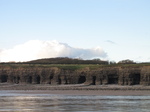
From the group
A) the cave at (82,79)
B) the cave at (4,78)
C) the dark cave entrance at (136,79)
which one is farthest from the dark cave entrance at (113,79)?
the cave at (4,78)

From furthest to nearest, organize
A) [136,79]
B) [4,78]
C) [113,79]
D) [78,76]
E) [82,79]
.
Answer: [4,78] < [82,79] < [78,76] < [113,79] < [136,79]

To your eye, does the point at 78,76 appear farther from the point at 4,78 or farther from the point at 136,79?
the point at 4,78

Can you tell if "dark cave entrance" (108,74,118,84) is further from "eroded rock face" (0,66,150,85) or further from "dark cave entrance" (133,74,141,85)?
"dark cave entrance" (133,74,141,85)

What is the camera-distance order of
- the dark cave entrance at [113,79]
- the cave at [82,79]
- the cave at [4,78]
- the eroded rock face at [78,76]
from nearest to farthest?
the eroded rock face at [78,76]
the dark cave entrance at [113,79]
the cave at [82,79]
the cave at [4,78]

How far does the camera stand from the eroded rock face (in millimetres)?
65938

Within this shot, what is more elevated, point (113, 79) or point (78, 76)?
point (78, 76)

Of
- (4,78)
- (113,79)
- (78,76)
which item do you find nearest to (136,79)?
(113,79)

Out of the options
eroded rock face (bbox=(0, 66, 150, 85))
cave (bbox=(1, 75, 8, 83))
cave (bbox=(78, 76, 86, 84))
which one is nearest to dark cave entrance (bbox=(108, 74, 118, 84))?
eroded rock face (bbox=(0, 66, 150, 85))

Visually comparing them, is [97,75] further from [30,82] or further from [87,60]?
[87,60]

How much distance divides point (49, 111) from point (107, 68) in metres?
37.1

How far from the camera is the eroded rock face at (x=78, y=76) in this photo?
6594cm

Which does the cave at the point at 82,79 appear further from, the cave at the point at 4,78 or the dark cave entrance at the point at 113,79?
A: the cave at the point at 4,78

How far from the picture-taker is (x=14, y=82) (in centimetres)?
7894

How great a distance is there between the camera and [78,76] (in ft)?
237
